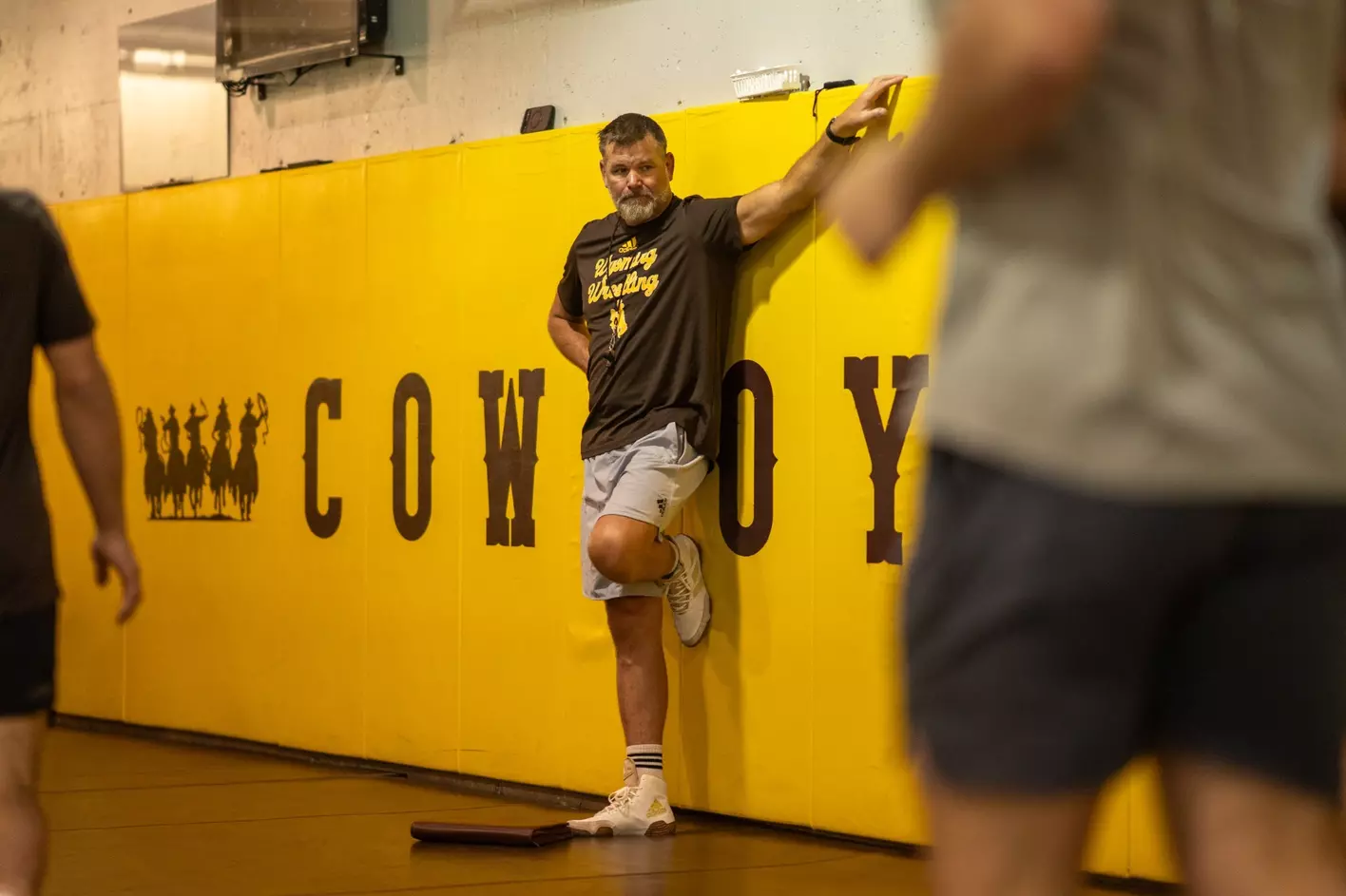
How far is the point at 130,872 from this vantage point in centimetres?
412

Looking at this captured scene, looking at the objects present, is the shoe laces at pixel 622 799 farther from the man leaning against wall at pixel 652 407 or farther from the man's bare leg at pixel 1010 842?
the man's bare leg at pixel 1010 842

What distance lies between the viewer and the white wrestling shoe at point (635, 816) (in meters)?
4.55

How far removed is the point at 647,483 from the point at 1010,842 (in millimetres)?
3507

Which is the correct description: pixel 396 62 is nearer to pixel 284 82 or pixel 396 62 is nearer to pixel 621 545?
pixel 284 82

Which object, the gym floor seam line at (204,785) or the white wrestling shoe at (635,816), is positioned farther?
the gym floor seam line at (204,785)

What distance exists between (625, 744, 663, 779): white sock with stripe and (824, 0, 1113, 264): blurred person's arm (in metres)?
3.60

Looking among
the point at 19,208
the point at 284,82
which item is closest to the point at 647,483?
the point at 19,208

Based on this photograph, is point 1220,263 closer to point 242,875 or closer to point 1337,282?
point 1337,282

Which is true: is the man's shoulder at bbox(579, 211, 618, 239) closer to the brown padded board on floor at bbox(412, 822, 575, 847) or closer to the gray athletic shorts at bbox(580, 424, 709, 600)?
the gray athletic shorts at bbox(580, 424, 709, 600)

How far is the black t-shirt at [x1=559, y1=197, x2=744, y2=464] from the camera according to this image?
464 centimetres

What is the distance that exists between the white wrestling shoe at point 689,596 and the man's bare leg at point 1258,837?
3.55m

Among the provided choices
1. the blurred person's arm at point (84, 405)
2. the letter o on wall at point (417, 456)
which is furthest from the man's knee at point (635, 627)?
the blurred person's arm at point (84, 405)

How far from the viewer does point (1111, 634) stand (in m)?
1.06

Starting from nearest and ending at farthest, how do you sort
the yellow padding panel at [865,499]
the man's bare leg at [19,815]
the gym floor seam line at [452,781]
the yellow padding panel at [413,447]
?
the man's bare leg at [19,815] < the gym floor seam line at [452,781] < the yellow padding panel at [865,499] < the yellow padding panel at [413,447]
